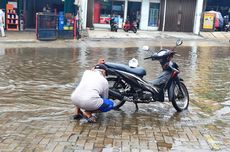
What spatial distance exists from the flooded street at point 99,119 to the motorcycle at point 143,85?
264mm

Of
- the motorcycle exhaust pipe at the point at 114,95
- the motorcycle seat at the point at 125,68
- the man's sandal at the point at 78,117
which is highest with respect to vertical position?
the motorcycle seat at the point at 125,68

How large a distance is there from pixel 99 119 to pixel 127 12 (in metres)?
22.3

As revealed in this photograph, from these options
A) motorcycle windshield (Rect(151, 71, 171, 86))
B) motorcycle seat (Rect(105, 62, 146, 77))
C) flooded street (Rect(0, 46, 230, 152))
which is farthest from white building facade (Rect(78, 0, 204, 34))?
motorcycle seat (Rect(105, 62, 146, 77))

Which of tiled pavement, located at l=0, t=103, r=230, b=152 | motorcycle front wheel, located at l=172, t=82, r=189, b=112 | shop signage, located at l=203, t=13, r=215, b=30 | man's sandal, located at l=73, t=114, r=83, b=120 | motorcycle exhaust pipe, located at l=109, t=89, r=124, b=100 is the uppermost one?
shop signage, located at l=203, t=13, r=215, b=30

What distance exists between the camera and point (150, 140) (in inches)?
224

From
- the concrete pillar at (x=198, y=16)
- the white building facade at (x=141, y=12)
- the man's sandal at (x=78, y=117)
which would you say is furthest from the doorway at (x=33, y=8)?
the man's sandal at (x=78, y=117)

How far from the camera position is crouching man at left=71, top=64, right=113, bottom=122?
6203 millimetres

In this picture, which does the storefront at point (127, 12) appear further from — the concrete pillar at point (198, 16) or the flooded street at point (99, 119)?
the flooded street at point (99, 119)

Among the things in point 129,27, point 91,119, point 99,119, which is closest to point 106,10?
point 129,27

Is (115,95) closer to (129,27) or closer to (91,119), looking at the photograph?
(91,119)

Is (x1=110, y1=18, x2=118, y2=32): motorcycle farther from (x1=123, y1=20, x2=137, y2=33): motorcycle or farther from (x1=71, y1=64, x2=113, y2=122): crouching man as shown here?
(x1=71, y1=64, x2=113, y2=122): crouching man

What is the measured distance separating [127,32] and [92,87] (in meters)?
19.6

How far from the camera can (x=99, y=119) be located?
666 cm

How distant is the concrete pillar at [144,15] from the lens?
28.4m
